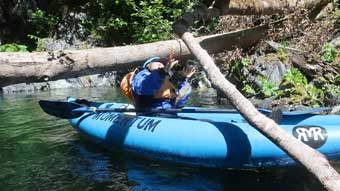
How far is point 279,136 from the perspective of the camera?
10.7 feet

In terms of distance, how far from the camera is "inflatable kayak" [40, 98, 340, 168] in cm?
395

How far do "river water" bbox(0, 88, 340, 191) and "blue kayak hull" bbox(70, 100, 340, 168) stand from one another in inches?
5.9

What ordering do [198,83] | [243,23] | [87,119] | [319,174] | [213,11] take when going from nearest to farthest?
[319,174], [213,11], [87,119], [243,23], [198,83]

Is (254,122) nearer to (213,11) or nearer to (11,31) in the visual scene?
(213,11)

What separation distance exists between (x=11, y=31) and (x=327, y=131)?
14.7 metres

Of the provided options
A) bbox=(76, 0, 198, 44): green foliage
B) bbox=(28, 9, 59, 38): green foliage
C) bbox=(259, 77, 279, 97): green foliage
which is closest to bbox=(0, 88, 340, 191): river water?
bbox=(259, 77, 279, 97): green foliage

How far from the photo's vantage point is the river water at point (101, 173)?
13.9 ft

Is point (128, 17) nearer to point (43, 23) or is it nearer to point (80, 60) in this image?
point (43, 23)

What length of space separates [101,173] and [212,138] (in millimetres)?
1200

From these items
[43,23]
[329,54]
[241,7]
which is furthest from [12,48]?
[241,7]

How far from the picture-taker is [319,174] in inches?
111

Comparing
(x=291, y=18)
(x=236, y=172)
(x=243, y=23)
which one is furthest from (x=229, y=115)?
(x=243, y=23)

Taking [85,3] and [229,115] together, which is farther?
[85,3]

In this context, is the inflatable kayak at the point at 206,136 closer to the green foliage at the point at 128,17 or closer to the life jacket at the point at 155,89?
the life jacket at the point at 155,89
